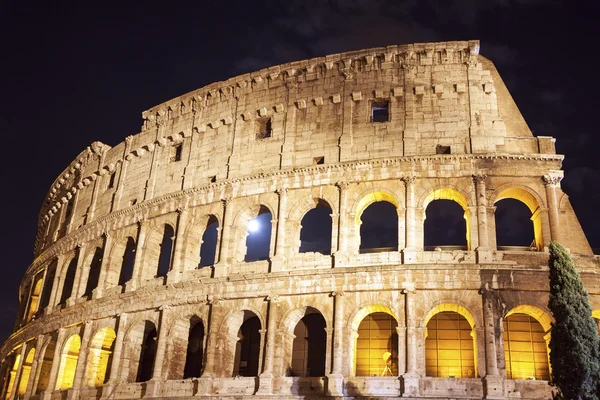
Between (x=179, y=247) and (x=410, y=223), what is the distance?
950cm

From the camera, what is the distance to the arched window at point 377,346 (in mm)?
21047

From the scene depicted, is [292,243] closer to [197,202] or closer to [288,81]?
[197,202]

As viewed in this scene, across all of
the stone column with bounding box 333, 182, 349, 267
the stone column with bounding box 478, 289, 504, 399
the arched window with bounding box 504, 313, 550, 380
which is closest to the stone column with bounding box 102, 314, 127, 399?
the stone column with bounding box 333, 182, 349, 267

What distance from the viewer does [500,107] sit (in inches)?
909

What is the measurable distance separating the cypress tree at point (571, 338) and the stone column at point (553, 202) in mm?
3158

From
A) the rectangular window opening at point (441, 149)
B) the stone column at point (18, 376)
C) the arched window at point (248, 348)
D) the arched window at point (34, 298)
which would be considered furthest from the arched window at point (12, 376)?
the rectangular window opening at point (441, 149)

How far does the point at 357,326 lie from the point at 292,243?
3.99 m

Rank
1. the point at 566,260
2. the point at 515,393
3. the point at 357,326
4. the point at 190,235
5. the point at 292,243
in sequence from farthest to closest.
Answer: the point at 190,235
the point at 292,243
the point at 357,326
the point at 515,393
the point at 566,260

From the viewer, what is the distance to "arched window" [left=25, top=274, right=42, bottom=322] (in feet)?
113

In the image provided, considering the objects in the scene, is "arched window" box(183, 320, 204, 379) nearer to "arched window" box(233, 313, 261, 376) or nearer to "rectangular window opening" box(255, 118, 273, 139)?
"arched window" box(233, 313, 261, 376)

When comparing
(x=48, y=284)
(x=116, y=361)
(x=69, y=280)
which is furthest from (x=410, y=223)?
(x=48, y=284)

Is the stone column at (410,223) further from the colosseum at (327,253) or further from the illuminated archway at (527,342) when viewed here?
the illuminated archway at (527,342)

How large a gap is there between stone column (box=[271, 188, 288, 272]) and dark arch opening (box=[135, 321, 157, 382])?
21.4 ft

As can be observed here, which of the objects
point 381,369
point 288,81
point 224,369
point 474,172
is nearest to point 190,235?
point 224,369
